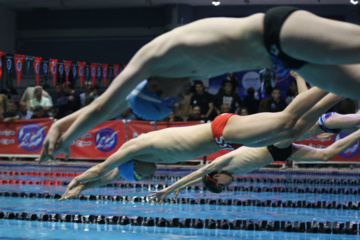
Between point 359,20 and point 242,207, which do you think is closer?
point 242,207

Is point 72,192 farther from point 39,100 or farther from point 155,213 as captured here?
point 39,100

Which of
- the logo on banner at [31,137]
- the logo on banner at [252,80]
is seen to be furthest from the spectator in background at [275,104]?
the logo on banner at [31,137]

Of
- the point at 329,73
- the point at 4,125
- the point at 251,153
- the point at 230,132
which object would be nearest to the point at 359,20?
the point at 4,125

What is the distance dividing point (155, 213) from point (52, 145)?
11.8ft

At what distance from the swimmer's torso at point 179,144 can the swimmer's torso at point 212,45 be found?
1.78 metres

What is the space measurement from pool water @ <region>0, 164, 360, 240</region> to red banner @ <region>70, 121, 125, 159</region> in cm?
302

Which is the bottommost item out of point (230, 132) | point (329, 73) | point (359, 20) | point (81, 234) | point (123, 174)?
point (81, 234)

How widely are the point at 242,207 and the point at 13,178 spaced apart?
522 cm

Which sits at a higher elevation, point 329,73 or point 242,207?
point 329,73

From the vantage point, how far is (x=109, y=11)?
2011 cm

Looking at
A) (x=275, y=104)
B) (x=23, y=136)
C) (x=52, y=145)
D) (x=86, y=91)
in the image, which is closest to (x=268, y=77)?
(x=52, y=145)

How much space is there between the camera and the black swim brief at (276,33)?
2.91 metres

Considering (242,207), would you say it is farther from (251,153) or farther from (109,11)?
(109,11)

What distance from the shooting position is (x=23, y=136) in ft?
44.5
